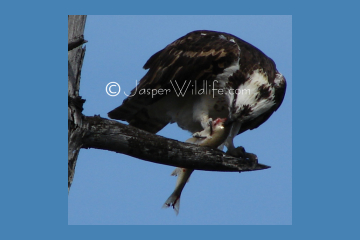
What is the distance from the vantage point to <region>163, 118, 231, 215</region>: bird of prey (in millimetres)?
7112

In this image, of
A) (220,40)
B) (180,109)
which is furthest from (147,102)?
(220,40)

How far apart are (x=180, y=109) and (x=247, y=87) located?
1100mm

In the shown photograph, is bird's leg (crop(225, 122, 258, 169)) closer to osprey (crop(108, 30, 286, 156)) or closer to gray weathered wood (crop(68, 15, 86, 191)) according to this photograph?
osprey (crop(108, 30, 286, 156))

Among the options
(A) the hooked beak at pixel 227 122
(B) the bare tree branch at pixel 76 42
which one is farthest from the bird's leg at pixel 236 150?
(B) the bare tree branch at pixel 76 42

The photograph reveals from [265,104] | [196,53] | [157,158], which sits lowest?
[157,158]

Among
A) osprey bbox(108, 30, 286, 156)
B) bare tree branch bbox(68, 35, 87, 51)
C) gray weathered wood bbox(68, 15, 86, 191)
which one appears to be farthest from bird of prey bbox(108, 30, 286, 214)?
bare tree branch bbox(68, 35, 87, 51)

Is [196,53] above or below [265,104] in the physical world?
above

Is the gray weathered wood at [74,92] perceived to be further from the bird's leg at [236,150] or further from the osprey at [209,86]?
the bird's leg at [236,150]

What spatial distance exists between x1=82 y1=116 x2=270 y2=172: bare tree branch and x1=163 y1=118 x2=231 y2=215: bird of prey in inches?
12.0

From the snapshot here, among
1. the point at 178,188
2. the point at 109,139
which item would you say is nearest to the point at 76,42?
the point at 109,139

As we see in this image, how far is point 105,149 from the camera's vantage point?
245 inches

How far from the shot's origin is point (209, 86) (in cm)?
765

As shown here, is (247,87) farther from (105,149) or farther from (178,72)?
(105,149)

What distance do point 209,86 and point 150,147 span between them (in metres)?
1.65
